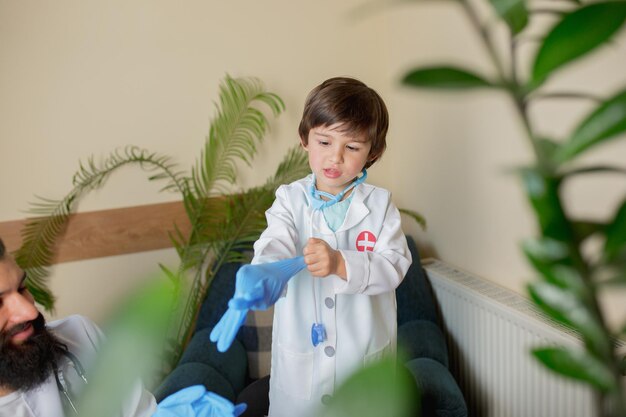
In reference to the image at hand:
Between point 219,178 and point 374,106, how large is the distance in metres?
1.18

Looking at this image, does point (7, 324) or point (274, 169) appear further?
point (274, 169)

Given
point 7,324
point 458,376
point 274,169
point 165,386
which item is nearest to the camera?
point 7,324

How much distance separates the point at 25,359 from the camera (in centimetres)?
142

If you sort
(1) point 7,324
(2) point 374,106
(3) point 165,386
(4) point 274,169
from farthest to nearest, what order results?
(4) point 274,169, (3) point 165,386, (2) point 374,106, (1) point 7,324

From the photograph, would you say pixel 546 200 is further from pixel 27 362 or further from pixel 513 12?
pixel 27 362

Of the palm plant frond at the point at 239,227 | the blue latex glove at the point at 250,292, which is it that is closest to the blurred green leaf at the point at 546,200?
the blue latex glove at the point at 250,292

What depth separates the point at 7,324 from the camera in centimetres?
144

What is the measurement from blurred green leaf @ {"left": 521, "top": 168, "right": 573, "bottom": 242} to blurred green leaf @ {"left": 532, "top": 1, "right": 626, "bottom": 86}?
0.15ft

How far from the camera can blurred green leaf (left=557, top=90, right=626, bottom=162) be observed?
286 mm

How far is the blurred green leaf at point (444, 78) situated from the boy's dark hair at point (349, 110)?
1.22 meters

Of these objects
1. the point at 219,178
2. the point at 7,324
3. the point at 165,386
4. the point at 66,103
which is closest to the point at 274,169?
the point at 219,178

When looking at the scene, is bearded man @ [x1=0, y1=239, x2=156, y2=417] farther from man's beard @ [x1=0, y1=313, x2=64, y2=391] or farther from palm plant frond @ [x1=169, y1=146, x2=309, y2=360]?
palm plant frond @ [x1=169, y1=146, x2=309, y2=360]

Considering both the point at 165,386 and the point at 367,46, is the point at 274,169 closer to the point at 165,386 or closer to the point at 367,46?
the point at 367,46

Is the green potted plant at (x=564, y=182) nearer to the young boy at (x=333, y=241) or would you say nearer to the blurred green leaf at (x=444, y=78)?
the blurred green leaf at (x=444, y=78)
